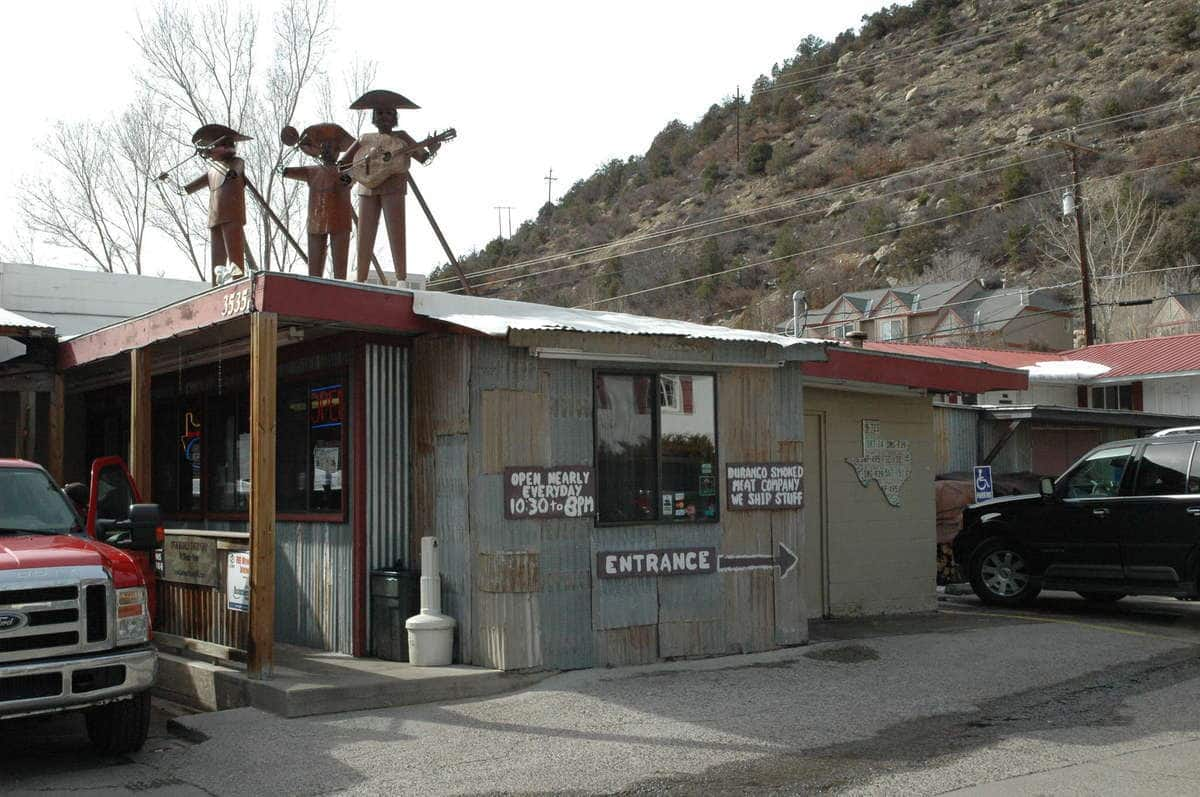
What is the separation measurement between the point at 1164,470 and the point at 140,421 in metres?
10.8

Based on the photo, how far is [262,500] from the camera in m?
8.99

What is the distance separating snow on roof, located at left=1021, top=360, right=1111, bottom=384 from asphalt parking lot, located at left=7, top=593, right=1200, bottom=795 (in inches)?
790

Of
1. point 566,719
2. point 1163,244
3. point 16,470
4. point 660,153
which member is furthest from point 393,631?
point 660,153

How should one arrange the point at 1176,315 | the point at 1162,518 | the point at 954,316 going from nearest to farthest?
the point at 1162,518
the point at 1176,315
the point at 954,316

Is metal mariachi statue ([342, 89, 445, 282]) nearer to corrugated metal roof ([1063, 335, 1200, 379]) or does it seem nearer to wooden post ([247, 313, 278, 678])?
wooden post ([247, 313, 278, 678])

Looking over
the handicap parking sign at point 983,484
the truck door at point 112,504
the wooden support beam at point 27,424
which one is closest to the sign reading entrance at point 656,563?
the truck door at point 112,504

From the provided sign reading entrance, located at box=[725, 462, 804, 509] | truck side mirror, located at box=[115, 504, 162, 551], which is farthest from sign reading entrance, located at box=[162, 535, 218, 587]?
sign reading entrance, located at box=[725, 462, 804, 509]

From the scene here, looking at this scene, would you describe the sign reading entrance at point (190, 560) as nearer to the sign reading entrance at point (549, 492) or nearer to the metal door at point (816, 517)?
the sign reading entrance at point (549, 492)

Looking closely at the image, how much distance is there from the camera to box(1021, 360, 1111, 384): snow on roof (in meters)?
29.7

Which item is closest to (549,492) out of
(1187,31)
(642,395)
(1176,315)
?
(642,395)

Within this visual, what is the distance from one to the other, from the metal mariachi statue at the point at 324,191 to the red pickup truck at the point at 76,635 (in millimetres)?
5400

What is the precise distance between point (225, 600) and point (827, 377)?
6453mm

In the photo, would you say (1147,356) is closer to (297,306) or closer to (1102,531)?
(1102,531)

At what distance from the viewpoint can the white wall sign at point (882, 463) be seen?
1352 centimetres
